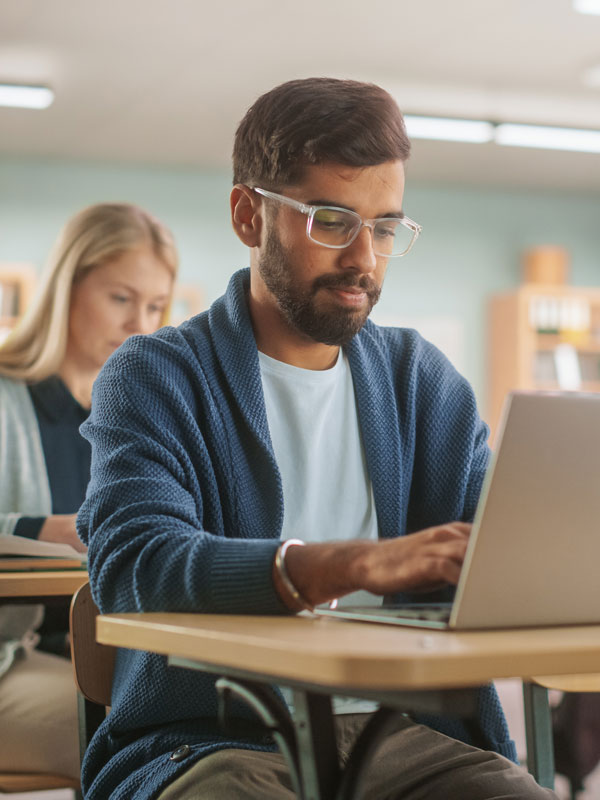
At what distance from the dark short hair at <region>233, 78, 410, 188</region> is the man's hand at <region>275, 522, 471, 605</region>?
25.2 inches

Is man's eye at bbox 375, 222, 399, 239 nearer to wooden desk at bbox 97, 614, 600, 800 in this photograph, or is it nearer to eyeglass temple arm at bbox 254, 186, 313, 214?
eyeglass temple arm at bbox 254, 186, 313, 214

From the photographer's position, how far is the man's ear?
156cm

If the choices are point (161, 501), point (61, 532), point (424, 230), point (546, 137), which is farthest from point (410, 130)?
point (161, 501)

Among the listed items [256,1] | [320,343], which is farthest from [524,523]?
[256,1]

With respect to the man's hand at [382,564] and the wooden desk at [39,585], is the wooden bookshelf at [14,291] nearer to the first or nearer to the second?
the wooden desk at [39,585]

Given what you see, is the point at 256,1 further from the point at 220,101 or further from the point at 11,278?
the point at 11,278

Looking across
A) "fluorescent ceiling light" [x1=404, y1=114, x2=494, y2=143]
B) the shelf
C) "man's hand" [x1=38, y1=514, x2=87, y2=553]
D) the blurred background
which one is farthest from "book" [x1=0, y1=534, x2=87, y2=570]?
→ the shelf

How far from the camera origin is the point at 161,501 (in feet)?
3.68

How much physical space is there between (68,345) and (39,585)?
0.98 metres

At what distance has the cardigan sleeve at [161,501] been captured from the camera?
100 centimetres

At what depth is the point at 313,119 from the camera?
56.1 inches

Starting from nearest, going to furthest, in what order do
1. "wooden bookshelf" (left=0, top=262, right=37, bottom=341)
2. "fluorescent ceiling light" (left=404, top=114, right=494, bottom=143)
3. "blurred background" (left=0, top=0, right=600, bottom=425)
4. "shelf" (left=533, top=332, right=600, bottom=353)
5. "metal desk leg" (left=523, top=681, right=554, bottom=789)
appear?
1. "metal desk leg" (left=523, top=681, right=554, bottom=789)
2. "blurred background" (left=0, top=0, right=600, bottom=425)
3. "fluorescent ceiling light" (left=404, top=114, right=494, bottom=143)
4. "wooden bookshelf" (left=0, top=262, right=37, bottom=341)
5. "shelf" (left=533, top=332, right=600, bottom=353)

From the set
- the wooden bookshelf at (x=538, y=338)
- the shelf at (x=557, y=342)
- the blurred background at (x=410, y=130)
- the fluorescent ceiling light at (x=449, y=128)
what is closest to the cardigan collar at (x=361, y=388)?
the blurred background at (x=410, y=130)

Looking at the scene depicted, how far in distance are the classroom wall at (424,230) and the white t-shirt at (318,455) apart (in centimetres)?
584
